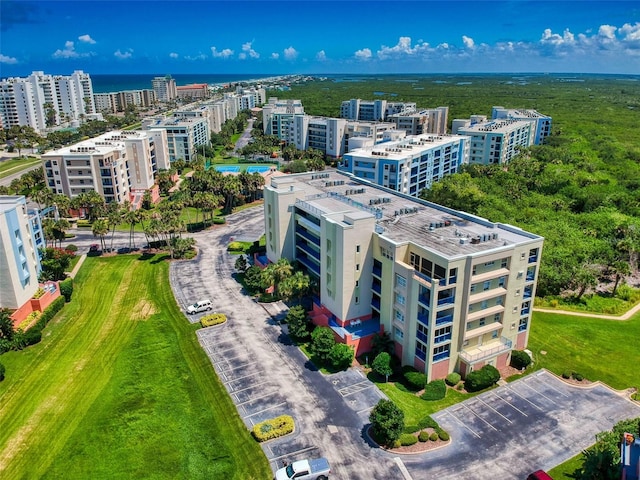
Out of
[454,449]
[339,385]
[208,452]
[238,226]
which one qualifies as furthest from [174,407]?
[238,226]

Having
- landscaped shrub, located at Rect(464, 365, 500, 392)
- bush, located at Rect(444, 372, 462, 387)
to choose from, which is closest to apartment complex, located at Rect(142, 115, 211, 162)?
bush, located at Rect(444, 372, 462, 387)

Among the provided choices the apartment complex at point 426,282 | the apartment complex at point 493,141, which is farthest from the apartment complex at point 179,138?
the apartment complex at point 426,282

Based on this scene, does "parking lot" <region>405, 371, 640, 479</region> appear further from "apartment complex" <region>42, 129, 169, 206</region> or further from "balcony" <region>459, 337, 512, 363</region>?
"apartment complex" <region>42, 129, 169, 206</region>

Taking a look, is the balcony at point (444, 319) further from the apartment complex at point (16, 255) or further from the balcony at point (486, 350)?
the apartment complex at point (16, 255)

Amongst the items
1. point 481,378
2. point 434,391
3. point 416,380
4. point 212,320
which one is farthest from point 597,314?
point 212,320

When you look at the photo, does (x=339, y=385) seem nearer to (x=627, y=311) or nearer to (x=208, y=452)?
(x=208, y=452)

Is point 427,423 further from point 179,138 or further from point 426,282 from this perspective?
point 179,138
